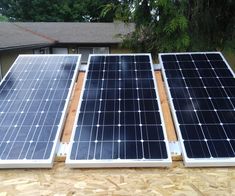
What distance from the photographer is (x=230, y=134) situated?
506 cm

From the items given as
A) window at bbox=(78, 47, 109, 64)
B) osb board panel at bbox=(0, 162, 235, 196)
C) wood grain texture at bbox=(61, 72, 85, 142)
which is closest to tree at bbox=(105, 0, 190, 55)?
wood grain texture at bbox=(61, 72, 85, 142)

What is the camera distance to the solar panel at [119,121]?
4688 millimetres

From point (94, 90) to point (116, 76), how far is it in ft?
2.35

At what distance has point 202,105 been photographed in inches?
226

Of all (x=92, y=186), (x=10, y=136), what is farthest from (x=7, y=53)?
(x=92, y=186)

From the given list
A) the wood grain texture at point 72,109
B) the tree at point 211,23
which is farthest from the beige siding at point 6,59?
the wood grain texture at point 72,109

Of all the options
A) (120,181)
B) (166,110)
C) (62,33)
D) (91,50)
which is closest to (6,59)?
(91,50)

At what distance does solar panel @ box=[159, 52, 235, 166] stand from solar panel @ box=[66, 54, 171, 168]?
1.18 ft

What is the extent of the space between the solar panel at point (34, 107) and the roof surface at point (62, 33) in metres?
15.1

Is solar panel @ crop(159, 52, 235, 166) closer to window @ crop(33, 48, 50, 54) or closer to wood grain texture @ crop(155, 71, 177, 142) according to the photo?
wood grain texture @ crop(155, 71, 177, 142)

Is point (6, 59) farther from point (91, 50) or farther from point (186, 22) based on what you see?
point (186, 22)

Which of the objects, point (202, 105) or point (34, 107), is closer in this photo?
point (202, 105)

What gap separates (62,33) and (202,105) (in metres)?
24.8

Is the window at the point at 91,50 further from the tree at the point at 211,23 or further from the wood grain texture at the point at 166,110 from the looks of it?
the wood grain texture at the point at 166,110
